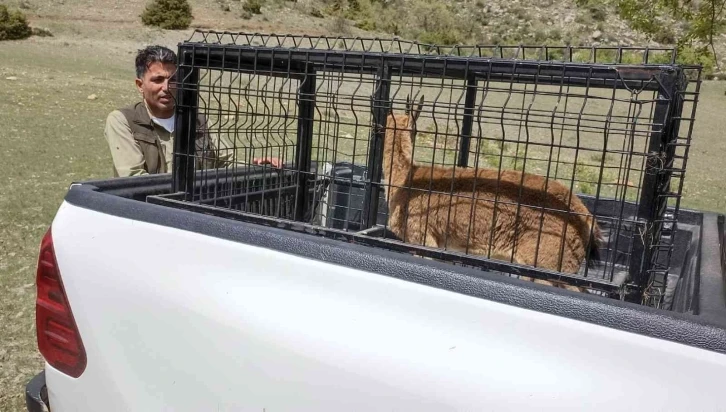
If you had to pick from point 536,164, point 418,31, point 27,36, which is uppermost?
point 418,31

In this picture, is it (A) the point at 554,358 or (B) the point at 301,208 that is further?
(B) the point at 301,208

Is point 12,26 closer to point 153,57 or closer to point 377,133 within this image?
point 153,57

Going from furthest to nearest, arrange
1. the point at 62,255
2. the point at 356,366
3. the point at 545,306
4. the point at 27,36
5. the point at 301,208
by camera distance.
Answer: the point at 27,36, the point at 301,208, the point at 62,255, the point at 356,366, the point at 545,306

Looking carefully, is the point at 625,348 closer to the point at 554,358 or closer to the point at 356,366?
the point at 554,358

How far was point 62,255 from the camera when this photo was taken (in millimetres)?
2361

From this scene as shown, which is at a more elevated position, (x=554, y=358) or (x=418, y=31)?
(x=418, y=31)

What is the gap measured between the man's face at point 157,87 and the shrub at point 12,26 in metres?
31.6

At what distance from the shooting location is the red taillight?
7.59 ft

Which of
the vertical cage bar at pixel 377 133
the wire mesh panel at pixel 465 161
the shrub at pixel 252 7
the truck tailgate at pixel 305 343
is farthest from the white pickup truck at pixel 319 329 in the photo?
the shrub at pixel 252 7

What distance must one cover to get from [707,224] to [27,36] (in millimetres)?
35776

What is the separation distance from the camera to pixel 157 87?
15.0 feet

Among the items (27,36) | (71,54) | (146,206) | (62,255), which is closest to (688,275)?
(146,206)

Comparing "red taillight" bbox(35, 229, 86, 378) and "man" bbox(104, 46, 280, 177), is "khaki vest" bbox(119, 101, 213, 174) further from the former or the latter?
"red taillight" bbox(35, 229, 86, 378)

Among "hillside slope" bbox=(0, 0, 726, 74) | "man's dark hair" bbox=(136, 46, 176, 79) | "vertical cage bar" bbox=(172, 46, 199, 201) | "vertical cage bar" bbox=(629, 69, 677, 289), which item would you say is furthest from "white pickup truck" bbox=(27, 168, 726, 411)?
"hillside slope" bbox=(0, 0, 726, 74)
